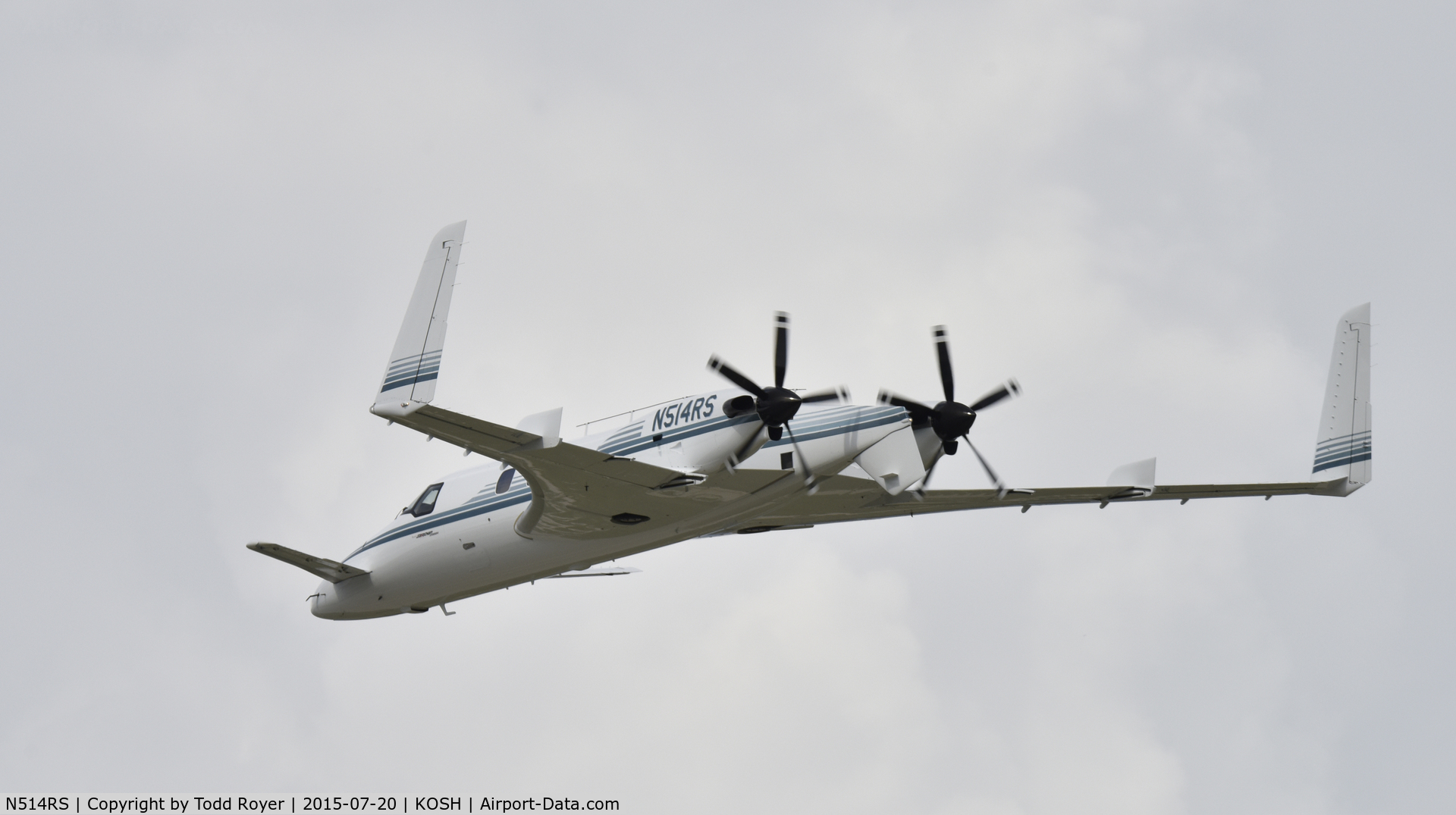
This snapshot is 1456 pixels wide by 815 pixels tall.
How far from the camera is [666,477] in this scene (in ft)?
107

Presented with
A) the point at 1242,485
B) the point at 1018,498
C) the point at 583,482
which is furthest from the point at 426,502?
the point at 1242,485

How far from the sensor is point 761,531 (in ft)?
140

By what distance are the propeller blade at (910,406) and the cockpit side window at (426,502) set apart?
15130 millimetres

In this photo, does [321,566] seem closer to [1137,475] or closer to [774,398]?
[774,398]

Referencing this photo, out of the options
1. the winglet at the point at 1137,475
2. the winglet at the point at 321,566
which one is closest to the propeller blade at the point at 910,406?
the winglet at the point at 1137,475

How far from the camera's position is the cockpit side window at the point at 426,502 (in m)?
41.6

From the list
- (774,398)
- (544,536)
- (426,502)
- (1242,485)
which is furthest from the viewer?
(426,502)

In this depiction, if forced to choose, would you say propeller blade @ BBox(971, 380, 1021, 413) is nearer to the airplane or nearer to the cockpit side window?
the airplane

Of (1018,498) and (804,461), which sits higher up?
(1018,498)

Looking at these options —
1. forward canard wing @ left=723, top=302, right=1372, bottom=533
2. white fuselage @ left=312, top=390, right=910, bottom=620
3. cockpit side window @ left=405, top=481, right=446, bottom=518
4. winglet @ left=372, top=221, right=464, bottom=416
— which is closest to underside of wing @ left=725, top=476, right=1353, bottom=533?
forward canard wing @ left=723, top=302, right=1372, bottom=533

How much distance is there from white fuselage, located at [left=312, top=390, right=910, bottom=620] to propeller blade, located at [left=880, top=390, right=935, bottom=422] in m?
0.21

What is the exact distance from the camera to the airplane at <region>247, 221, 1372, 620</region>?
31.3 m

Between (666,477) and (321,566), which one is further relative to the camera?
(321,566)

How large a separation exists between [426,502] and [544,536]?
6201 millimetres
